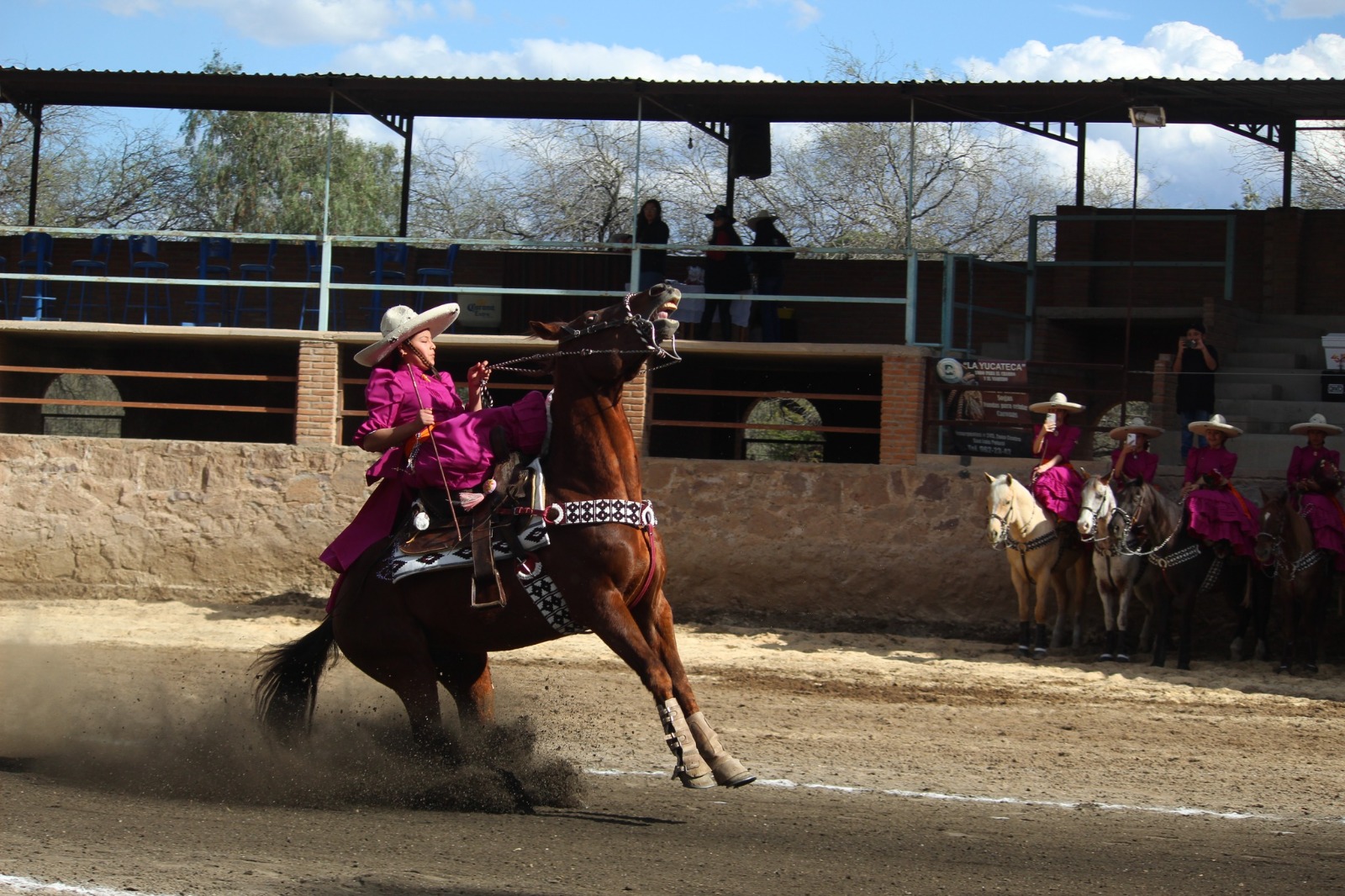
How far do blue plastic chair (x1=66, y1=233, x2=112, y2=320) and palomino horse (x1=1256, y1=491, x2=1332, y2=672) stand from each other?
558 inches

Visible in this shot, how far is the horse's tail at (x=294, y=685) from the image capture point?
24.5 feet

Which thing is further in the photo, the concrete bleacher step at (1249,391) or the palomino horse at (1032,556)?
the concrete bleacher step at (1249,391)

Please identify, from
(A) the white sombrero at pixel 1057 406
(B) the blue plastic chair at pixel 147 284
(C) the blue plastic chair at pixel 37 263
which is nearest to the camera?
(A) the white sombrero at pixel 1057 406

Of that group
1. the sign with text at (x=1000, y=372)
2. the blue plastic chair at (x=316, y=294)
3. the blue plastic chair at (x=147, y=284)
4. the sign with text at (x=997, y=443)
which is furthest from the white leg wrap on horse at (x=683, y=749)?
the blue plastic chair at (x=147, y=284)

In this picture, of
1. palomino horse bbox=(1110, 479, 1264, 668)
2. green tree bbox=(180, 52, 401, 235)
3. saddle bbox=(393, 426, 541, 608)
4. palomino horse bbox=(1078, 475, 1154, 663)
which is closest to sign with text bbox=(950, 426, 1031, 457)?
palomino horse bbox=(1078, 475, 1154, 663)

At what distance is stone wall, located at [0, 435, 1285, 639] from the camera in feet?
48.1

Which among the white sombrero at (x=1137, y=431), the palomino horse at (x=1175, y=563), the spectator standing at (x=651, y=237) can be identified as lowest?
the palomino horse at (x=1175, y=563)

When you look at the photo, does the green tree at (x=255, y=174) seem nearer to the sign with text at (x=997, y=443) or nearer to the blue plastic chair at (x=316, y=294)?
the blue plastic chair at (x=316, y=294)

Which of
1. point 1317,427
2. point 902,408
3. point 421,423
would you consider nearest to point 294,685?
point 421,423

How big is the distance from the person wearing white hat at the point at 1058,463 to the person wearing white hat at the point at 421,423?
7963 mm

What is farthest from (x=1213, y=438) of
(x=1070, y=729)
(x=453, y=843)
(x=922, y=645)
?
(x=453, y=843)

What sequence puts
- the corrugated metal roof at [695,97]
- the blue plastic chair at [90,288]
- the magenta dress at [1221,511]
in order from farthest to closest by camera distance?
1. the blue plastic chair at [90,288]
2. the corrugated metal roof at [695,97]
3. the magenta dress at [1221,511]

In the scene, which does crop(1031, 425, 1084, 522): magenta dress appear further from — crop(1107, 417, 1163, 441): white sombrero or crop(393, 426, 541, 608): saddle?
crop(393, 426, 541, 608): saddle

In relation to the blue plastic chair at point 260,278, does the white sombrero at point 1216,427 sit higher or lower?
lower
